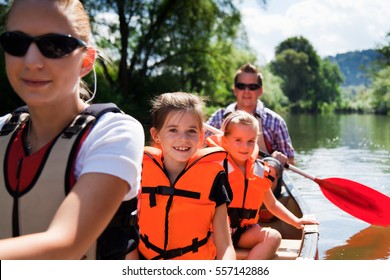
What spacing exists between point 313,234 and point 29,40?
215 cm

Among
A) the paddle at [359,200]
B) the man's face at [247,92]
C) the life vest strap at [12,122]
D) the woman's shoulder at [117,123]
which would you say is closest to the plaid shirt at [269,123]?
the man's face at [247,92]

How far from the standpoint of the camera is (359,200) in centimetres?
413

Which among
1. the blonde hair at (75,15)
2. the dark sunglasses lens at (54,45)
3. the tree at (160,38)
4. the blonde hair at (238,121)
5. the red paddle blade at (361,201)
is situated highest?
the tree at (160,38)

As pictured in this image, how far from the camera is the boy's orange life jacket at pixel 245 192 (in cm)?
270

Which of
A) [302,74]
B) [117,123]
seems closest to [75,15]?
Result: [117,123]

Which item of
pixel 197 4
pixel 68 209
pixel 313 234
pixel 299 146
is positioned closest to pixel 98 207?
pixel 68 209

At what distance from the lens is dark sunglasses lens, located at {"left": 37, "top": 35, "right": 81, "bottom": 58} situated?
0.87 metres

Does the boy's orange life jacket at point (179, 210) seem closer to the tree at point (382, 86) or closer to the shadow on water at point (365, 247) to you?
the shadow on water at point (365, 247)

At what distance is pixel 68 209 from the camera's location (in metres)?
0.78

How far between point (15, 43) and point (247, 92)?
3.18 meters

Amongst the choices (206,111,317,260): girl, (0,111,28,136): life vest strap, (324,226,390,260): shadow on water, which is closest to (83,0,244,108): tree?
(324,226,390,260): shadow on water

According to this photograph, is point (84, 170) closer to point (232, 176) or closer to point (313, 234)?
point (232, 176)

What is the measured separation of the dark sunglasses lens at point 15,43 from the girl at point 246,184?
1.83 meters

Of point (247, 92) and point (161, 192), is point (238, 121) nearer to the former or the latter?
point (161, 192)
